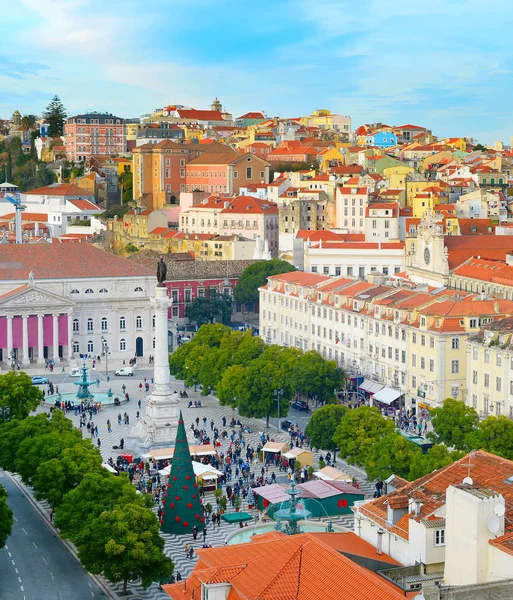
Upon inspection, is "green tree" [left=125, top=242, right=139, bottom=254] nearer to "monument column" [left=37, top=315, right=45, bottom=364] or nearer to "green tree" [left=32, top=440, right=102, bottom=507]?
"monument column" [left=37, top=315, right=45, bottom=364]

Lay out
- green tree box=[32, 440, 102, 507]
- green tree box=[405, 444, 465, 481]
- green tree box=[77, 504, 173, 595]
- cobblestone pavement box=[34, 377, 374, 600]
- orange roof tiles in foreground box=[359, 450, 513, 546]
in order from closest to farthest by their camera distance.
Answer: orange roof tiles in foreground box=[359, 450, 513, 546] < green tree box=[77, 504, 173, 595] < cobblestone pavement box=[34, 377, 374, 600] < green tree box=[32, 440, 102, 507] < green tree box=[405, 444, 465, 481]

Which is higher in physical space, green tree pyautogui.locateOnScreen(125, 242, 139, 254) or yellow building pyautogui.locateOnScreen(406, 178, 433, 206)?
yellow building pyautogui.locateOnScreen(406, 178, 433, 206)

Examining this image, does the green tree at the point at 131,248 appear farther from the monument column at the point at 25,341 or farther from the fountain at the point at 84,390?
the fountain at the point at 84,390

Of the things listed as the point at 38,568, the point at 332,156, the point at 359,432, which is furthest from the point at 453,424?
the point at 332,156

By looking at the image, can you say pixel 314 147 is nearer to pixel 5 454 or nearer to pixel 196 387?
pixel 196 387

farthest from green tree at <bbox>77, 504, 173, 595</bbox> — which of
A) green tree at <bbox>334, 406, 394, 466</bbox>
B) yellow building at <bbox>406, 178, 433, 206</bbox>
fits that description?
yellow building at <bbox>406, 178, 433, 206</bbox>

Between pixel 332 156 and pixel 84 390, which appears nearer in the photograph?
pixel 84 390

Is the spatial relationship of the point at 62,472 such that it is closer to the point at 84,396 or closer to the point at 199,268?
the point at 84,396
